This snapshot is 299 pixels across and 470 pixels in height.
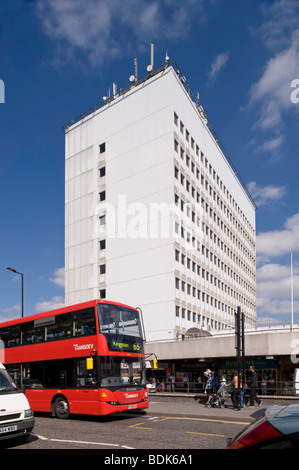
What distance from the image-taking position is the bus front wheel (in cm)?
1540

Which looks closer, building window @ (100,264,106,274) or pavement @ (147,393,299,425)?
pavement @ (147,393,299,425)

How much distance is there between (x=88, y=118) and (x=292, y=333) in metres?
39.7

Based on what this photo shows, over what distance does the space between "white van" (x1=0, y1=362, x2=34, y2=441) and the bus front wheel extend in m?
5.71

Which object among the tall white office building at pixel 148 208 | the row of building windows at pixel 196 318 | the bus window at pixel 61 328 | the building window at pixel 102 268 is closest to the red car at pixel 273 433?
the bus window at pixel 61 328

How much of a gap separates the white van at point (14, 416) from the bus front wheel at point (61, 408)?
5714 millimetres

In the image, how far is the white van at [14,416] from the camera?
8938mm

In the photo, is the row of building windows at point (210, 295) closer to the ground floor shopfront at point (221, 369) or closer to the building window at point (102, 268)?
the ground floor shopfront at point (221, 369)

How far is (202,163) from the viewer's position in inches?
2303

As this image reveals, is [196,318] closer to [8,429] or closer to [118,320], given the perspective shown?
[118,320]

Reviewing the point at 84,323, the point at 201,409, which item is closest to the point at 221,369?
the point at 201,409

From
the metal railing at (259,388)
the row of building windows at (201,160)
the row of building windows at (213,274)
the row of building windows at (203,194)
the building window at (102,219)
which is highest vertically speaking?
the row of building windows at (201,160)

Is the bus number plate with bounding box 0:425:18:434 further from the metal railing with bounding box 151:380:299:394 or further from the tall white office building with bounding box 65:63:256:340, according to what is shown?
the tall white office building with bounding box 65:63:256:340

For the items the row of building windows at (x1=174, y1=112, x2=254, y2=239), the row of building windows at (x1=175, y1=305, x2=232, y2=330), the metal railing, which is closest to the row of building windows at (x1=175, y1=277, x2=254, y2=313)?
the row of building windows at (x1=175, y1=305, x2=232, y2=330)
